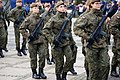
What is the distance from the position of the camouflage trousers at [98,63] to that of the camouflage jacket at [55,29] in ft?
4.77

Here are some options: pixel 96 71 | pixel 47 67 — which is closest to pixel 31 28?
pixel 47 67

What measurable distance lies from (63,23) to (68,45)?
1.80 ft

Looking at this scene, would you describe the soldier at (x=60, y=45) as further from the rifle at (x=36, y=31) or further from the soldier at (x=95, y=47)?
the soldier at (x=95, y=47)

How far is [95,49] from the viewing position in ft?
24.8

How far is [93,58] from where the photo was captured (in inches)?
299

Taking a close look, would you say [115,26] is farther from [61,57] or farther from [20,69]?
[20,69]

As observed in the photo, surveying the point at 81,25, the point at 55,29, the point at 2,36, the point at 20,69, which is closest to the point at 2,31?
the point at 2,36

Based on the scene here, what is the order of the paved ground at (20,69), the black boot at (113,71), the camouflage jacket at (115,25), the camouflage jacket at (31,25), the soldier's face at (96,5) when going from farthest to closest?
the paved ground at (20,69), the black boot at (113,71), the camouflage jacket at (31,25), the camouflage jacket at (115,25), the soldier's face at (96,5)

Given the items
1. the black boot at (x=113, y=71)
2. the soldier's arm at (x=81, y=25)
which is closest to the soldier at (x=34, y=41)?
the black boot at (x=113, y=71)

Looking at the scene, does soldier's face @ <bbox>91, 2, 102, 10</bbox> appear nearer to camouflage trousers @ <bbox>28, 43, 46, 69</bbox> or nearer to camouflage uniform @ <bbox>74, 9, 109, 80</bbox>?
camouflage uniform @ <bbox>74, 9, 109, 80</bbox>

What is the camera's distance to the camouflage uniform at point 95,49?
750 centimetres

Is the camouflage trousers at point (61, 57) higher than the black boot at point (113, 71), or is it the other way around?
the camouflage trousers at point (61, 57)

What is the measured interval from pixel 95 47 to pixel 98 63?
0.33 metres

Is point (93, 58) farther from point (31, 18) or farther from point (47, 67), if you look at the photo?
point (47, 67)
